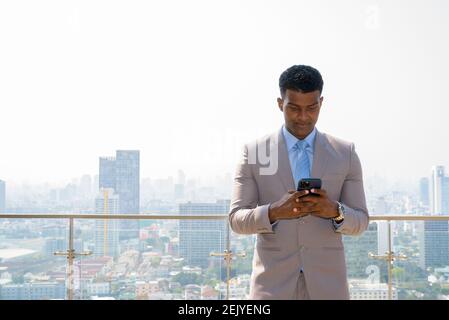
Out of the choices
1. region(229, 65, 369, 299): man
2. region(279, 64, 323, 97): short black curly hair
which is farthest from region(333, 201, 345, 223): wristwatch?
region(279, 64, 323, 97): short black curly hair

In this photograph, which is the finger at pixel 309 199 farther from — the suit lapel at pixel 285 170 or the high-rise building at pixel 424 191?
the high-rise building at pixel 424 191

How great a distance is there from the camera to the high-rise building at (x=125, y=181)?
3775mm

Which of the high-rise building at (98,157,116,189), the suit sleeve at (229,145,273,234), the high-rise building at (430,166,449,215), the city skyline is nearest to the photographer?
the suit sleeve at (229,145,273,234)

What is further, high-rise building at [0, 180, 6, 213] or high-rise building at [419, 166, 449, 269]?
high-rise building at [0, 180, 6, 213]

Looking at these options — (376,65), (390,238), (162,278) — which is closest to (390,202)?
(390,238)

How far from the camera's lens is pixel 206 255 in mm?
3730

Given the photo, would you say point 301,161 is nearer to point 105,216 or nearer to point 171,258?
point 171,258

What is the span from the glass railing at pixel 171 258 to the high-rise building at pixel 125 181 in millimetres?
18

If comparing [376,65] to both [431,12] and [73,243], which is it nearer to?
[431,12]

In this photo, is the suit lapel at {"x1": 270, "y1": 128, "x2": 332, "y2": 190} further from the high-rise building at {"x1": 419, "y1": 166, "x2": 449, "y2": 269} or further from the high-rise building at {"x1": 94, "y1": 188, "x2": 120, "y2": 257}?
the high-rise building at {"x1": 94, "y1": 188, "x2": 120, "y2": 257}

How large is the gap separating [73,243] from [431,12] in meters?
3.87

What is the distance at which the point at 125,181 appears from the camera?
4.19m

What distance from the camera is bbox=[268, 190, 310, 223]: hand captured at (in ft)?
5.30

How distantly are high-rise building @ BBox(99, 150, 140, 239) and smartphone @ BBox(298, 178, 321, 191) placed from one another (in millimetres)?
2373
